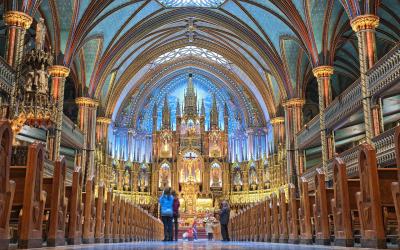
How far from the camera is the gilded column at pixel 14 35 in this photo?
15.3m

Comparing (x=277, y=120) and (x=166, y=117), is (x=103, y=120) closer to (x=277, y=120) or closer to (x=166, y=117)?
(x=166, y=117)

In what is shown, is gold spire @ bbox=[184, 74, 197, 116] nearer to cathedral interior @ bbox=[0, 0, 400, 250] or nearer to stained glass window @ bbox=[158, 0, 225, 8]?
cathedral interior @ bbox=[0, 0, 400, 250]

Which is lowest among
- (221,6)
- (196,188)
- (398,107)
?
(196,188)

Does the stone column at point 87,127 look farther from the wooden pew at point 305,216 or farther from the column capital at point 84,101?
the wooden pew at point 305,216

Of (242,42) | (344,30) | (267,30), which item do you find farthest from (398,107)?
(242,42)

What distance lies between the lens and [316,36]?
69.4ft

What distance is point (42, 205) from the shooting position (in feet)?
22.2

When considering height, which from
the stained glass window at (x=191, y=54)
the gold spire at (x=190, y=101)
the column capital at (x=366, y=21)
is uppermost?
the stained glass window at (x=191, y=54)

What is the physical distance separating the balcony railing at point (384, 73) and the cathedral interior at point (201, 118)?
6 cm

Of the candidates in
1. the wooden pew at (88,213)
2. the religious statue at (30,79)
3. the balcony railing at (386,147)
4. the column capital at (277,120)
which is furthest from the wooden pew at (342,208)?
the column capital at (277,120)

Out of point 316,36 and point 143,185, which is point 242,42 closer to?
point 316,36

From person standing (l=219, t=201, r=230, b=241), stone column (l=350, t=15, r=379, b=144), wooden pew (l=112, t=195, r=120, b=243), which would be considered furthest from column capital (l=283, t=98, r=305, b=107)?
wooden pew (l=112, t=195, r=120, b=243)

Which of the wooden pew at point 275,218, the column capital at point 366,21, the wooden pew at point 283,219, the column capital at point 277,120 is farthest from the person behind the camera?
the column capital at point 277,120

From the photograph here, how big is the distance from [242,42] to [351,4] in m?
12.4
